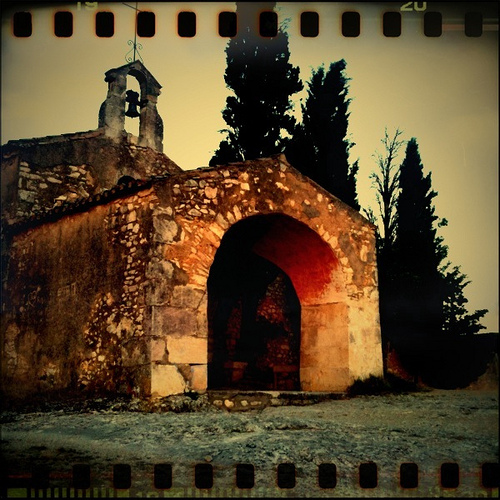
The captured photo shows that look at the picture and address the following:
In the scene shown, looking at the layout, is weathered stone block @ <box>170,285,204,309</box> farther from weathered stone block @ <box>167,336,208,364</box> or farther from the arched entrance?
the arched entrance

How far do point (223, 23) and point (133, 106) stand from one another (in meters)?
10.2

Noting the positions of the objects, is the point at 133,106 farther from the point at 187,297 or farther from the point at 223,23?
the point at 223,23

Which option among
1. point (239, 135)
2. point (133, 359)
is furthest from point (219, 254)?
point (133, 359)

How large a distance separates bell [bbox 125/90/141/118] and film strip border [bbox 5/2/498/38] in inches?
387

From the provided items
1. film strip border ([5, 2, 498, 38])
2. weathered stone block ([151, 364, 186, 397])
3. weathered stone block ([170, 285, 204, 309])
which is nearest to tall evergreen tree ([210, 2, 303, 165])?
weathered stone block ([170, 285, 204, 309])

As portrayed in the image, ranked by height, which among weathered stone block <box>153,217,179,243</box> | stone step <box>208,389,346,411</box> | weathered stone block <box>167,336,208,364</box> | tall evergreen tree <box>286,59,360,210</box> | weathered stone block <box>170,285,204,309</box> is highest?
tall evergreen tree <box>286,59,360,210</box>

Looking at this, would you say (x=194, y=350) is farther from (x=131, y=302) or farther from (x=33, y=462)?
(x=33, y=462)

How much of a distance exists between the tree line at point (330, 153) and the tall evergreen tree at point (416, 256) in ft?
0.09

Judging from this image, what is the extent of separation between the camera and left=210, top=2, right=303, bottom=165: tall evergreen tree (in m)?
15.1

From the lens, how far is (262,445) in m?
4.70

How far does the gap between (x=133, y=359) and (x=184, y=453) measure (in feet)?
10.5

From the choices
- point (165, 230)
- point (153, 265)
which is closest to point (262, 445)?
point (153, 265)

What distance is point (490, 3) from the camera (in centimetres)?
386

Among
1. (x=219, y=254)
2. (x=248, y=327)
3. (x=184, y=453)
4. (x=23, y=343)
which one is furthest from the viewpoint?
(x=248, y=327)
